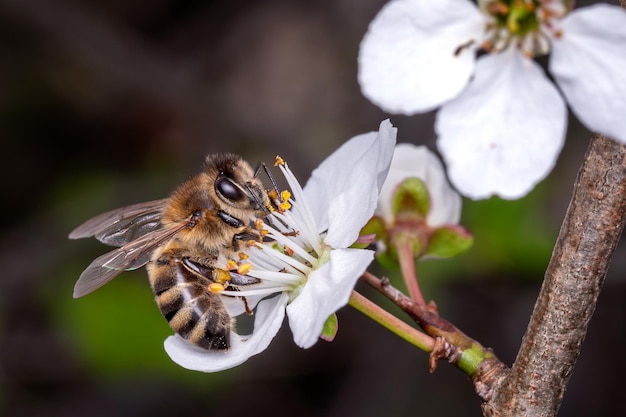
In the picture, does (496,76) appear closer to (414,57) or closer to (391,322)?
(414,57)

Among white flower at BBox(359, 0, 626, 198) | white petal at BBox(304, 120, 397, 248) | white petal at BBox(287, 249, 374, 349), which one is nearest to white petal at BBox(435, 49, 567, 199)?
white flower at BBox(359, 0, 626, 198)

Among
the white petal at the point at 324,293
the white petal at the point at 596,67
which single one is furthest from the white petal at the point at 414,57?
the white petal at the point at 324,293

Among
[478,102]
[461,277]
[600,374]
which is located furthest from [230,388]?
[478,102]

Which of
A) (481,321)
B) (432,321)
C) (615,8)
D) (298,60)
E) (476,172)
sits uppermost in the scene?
(615,8)

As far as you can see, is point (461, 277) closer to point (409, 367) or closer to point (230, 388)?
point (409, 367)

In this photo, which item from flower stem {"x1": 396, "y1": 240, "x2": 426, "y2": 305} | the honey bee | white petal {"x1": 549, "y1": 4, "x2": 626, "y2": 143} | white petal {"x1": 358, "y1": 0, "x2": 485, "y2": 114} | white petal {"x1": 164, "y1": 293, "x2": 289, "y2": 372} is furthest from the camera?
flower stem {"x1": 396, "y1": 240, "x2": 426, "y2": 305}

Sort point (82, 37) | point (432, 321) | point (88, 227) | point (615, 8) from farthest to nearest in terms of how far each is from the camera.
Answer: point (82, 37) → point (88, 227) → point (432, 321) → point (615, 8)

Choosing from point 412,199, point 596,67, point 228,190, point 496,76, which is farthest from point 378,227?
point 596,67

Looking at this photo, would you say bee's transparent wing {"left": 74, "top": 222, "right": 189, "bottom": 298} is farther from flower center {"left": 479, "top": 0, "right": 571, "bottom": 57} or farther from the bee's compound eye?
flower center {"left": 479, "top": 0, "right": 571, "bottom": 57}
